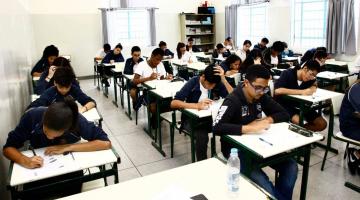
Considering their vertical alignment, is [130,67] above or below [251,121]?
above

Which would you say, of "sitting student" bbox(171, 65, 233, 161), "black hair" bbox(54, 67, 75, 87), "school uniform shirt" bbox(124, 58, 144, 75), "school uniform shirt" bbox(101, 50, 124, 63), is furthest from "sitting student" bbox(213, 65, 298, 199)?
"school uniform shirt" bbox(101, 50, 124, 63)

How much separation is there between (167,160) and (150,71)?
1810mm

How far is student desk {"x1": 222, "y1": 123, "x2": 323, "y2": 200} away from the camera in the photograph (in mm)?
2080

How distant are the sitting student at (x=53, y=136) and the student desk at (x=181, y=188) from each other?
0.47 m

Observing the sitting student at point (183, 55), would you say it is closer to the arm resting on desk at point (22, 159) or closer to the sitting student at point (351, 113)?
the sitting student at point (351, 113)

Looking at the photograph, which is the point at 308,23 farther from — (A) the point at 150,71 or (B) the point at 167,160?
(B) the point at 167,160

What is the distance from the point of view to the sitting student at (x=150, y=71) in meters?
4.75

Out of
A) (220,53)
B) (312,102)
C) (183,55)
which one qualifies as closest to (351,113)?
(312,102)

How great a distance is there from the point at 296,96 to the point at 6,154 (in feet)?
10.3

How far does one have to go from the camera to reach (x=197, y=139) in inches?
122

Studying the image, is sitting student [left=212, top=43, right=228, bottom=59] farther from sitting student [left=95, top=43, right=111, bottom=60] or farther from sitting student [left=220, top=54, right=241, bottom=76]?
sitting student [left=220, top=54, right=241, bottom=76]

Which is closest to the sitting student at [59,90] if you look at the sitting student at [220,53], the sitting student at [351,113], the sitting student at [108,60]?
the sitting student at [351,113]

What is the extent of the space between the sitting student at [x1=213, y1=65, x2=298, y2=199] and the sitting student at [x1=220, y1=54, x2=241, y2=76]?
2.40m

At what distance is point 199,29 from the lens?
1115cm
